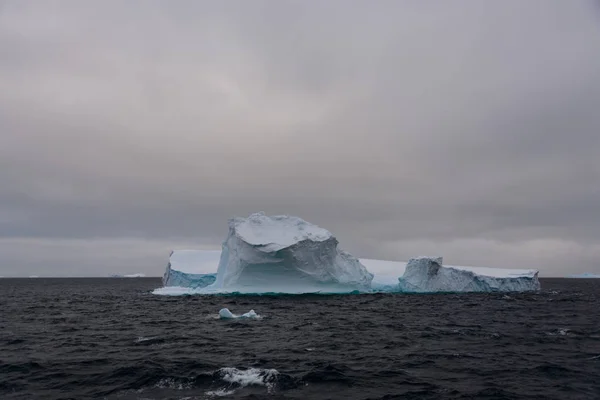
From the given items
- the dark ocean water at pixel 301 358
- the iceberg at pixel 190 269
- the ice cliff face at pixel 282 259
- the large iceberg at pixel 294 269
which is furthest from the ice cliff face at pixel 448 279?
the dark ocean water at pixel 301 358

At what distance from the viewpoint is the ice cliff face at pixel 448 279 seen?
1587 inches

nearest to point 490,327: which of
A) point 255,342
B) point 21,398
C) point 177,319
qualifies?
point 255,342

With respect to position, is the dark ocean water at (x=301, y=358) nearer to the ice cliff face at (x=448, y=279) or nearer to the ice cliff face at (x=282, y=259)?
the ice cliff face at (x=282, y=259)

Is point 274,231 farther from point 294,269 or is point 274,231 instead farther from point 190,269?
point 190,269

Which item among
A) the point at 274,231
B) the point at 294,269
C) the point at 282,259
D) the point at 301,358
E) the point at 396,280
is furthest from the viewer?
the point at 396,280

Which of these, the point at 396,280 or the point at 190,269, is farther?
the point at 396,280

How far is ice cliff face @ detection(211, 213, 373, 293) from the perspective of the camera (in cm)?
3356

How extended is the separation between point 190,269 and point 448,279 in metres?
24.9

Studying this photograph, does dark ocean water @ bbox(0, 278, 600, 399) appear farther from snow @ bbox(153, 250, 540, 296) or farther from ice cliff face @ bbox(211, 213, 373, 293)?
snow @ bbox(153, 250, 540, 296)

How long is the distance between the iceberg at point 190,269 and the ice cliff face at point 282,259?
5949 mm

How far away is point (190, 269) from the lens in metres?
44.2

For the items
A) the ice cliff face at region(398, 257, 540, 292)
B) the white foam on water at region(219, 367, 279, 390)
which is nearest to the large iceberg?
the ice cliff face at region(398, 257, 540, 292)

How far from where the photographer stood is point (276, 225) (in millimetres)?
37219

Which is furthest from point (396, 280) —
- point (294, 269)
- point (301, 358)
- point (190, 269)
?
point (301, 358)
